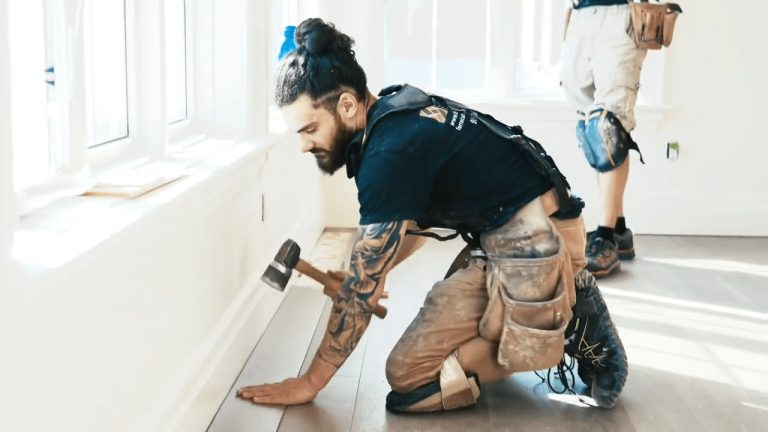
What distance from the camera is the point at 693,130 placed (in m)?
5.47

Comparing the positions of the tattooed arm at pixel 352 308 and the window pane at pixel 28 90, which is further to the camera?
the tattooed arm at pixel 352 308

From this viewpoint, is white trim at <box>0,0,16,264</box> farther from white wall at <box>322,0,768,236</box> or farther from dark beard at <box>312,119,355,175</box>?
white wall at <box>322,0,768,236</box>

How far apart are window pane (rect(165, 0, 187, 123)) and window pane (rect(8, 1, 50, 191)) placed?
1119 millimetres

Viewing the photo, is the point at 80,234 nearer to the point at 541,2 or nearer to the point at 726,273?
the point at 726,273

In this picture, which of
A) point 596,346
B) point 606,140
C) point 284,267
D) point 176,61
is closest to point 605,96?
point 606,140

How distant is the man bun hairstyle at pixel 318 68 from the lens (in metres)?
2.58

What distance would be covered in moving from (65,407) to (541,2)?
454 centimetres

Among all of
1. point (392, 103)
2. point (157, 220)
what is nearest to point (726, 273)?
point (392, 103)

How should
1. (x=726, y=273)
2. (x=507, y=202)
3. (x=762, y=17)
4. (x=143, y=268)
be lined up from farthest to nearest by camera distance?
(x=762, y=17) < (x=726, y=273) < (x=507, y=202) < (x=143, y=268)

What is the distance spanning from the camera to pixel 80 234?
69.2 inches

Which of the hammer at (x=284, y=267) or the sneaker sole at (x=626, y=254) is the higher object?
the hammer at (x=284, y=267)

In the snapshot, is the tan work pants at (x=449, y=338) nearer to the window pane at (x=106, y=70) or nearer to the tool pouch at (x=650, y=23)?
the window pane at (x=106, y=70)

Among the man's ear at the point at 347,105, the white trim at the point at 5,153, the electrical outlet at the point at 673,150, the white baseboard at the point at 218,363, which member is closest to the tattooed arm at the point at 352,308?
the white baseboard at the point at 218,363

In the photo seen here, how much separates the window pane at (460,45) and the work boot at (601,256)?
1437 mm
